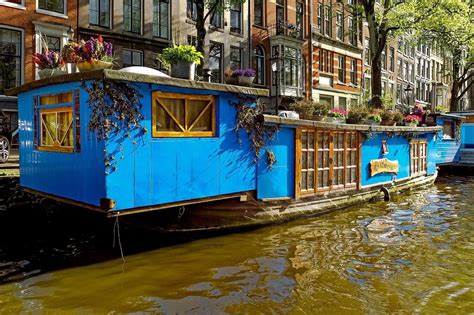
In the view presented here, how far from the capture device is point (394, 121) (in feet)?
43.1

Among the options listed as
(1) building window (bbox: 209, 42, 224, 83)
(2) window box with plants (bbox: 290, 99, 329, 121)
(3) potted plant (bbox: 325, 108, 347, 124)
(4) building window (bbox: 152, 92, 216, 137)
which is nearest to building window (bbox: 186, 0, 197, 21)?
(1) building window (bbox: 209, 42, 224, 83)

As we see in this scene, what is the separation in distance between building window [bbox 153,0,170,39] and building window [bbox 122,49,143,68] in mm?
1498

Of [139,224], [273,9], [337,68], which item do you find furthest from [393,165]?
[337,68]

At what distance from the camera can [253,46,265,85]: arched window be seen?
2680 centimetres

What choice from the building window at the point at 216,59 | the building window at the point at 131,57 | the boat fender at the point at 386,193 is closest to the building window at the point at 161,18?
the building window at the point at 131,57

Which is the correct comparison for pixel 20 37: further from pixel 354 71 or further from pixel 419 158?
pixel 354 71

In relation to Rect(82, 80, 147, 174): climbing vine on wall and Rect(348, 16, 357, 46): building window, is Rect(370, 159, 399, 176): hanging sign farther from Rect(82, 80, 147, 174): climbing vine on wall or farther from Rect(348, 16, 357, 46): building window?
Rect(348, 16, 357, 46): building window

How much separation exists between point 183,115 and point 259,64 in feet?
68.5

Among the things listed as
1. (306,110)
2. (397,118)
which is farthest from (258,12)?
(306,110)

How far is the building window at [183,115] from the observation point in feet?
21.9

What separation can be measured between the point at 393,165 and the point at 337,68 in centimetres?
2189

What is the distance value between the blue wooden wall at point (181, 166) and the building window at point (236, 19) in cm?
1865

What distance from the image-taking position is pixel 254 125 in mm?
8273

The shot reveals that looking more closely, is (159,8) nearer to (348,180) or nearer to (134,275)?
(348,180)
